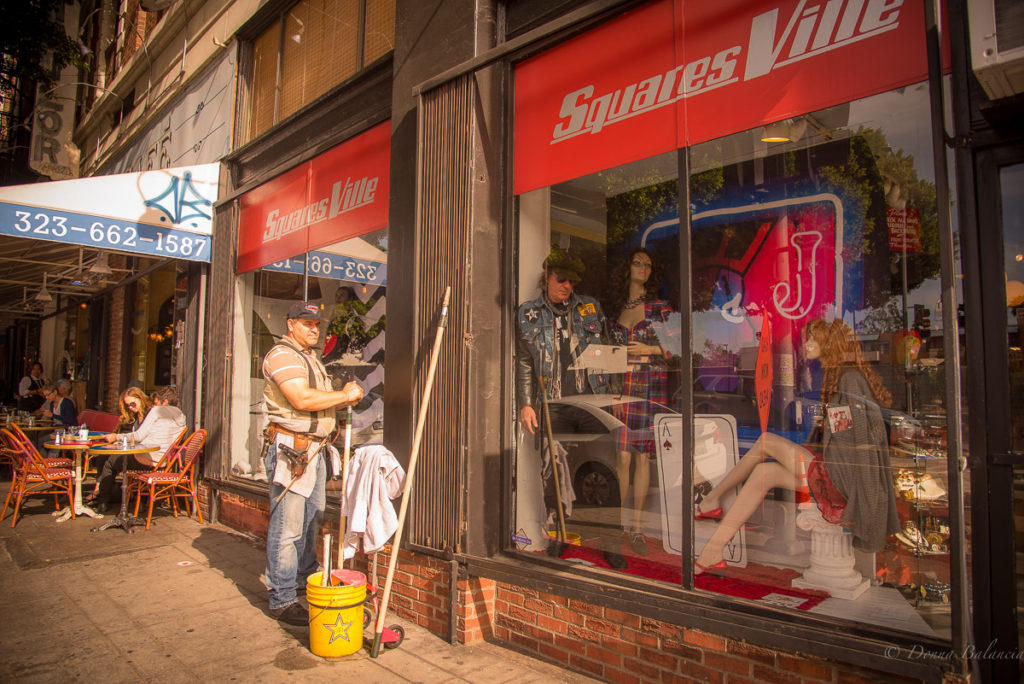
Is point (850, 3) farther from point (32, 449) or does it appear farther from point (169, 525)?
point (32, 449)

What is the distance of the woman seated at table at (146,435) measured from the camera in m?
7.64

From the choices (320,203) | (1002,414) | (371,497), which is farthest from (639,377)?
(320,203)

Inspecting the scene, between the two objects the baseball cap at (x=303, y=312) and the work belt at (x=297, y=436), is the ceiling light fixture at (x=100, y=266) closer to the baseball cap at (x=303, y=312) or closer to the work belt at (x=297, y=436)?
the baseball cap at (x=303, y=312)

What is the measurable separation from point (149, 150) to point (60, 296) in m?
6.21

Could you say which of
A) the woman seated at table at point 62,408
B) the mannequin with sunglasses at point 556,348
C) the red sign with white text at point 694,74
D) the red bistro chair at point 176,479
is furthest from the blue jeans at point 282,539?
the woman seated at table at point 62,408

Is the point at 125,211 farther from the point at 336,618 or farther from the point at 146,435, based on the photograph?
the point at 336,618

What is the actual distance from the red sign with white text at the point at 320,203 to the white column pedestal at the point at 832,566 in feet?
13.4

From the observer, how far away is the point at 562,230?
4609 mm

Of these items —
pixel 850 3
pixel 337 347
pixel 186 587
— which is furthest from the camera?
pixel 337 347

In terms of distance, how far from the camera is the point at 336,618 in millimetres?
3750

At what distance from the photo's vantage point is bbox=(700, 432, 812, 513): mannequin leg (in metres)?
3.85

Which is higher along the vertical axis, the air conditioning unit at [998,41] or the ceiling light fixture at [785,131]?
the ceiling light fixture at [785,131]

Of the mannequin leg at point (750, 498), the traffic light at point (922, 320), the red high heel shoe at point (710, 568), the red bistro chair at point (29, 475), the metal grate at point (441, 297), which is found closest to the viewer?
the traffic light at point (922, 320)

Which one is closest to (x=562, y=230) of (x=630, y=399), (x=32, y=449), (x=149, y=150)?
(x=630, y=399)
